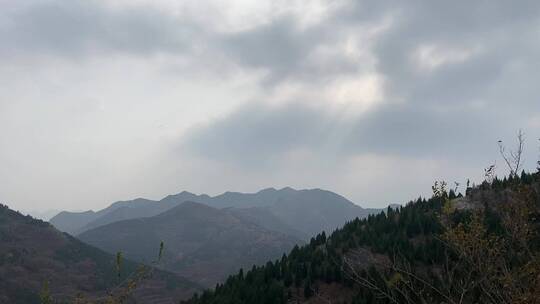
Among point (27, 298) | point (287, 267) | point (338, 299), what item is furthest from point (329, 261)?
point (27, 298)

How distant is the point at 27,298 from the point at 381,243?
5800 inches

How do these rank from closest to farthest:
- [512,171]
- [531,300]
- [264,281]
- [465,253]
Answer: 1. [531,300]
2. [465,253]
3. [512,171]
4. [264,281]

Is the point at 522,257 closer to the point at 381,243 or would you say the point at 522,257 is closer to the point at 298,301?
the point at 298,301

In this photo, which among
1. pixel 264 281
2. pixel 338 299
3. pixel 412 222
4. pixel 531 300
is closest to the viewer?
pixel 531 300

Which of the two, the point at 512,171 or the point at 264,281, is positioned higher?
the point at 512,171

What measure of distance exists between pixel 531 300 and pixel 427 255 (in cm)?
5854

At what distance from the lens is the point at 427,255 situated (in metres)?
66.7

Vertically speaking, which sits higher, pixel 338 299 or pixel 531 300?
pixel 531 300

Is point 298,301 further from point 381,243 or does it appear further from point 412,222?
point 412,222

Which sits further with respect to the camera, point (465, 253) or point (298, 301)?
point (298, 301)

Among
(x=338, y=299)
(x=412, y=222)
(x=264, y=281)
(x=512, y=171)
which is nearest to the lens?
(x=512, y=171)

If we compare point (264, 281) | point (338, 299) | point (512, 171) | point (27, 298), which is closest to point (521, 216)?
point (512, 171)

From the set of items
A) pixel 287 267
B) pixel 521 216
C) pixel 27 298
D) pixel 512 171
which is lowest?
pixel 27 298

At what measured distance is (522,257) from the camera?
48.1 ft
